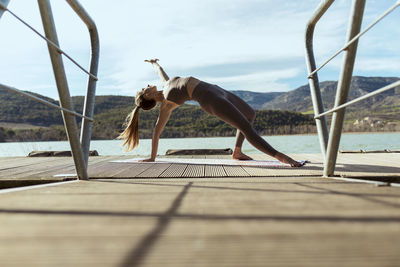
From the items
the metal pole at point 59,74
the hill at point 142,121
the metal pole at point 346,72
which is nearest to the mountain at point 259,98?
the hill at point 142,121

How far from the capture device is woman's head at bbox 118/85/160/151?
3.60m

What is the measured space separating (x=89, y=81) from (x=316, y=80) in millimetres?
1633

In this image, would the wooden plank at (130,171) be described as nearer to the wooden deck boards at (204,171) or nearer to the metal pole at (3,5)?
the wooden deck boards at (204,171)

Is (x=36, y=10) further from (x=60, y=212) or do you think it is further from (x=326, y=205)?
(x=326, y=205)

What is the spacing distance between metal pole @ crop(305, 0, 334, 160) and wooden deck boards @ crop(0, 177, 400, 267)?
0.96 metres

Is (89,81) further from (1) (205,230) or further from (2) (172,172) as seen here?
(1) (205,230)

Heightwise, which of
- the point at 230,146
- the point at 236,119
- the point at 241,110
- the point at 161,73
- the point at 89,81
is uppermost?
the point at 161,73

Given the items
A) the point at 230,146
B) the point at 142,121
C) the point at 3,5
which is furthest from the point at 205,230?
the point at 142,121

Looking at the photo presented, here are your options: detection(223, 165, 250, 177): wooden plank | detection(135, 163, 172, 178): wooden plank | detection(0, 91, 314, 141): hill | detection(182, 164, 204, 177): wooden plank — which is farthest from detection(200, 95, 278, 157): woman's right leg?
detection(0, 91, 314, 141): hill

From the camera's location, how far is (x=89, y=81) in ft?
7.36

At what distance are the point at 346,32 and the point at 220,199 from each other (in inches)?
45.3

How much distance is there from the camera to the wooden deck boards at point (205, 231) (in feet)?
1.58

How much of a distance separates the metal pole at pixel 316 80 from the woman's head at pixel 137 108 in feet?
6.08

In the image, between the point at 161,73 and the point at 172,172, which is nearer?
the point at 172,172
